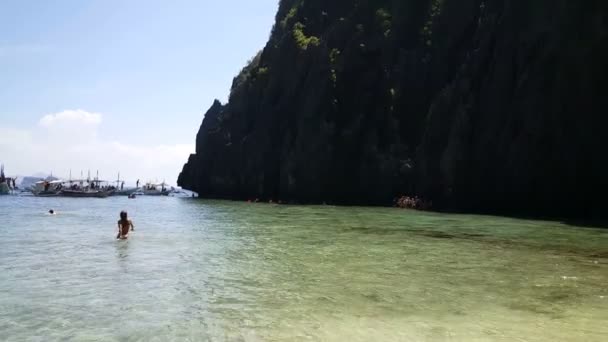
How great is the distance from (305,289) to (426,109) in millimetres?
55129

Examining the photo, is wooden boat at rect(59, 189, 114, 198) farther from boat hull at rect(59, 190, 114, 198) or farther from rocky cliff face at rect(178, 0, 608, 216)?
rocky cliff face at rect(178, 0, 608, 216)

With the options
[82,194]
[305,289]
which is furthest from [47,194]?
[305,289]

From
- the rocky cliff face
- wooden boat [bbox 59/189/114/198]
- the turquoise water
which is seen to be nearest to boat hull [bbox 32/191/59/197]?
wooden boat [bbox 59/189/114/198]

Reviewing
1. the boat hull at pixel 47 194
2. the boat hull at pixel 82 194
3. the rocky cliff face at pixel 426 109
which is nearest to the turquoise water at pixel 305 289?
the rocky cliff face at pixel 426 109

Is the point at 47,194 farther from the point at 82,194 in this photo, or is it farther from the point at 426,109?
the point at 426,109

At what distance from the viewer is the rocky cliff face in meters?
44.8

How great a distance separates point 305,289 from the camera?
1403cm

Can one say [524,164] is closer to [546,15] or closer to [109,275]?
[546,15]

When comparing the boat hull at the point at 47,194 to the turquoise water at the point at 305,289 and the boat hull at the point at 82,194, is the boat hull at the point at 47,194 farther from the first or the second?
the turquoise water at the point at 305,289

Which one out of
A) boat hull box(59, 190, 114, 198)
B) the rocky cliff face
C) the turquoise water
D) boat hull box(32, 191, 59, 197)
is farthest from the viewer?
boat hull box(32, 191, 59, 197)

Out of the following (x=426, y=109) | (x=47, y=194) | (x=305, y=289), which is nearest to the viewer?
(x=305, y=289)

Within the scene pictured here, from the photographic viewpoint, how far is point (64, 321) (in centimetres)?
1077

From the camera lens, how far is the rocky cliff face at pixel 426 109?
4481cm

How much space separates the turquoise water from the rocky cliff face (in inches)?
873
